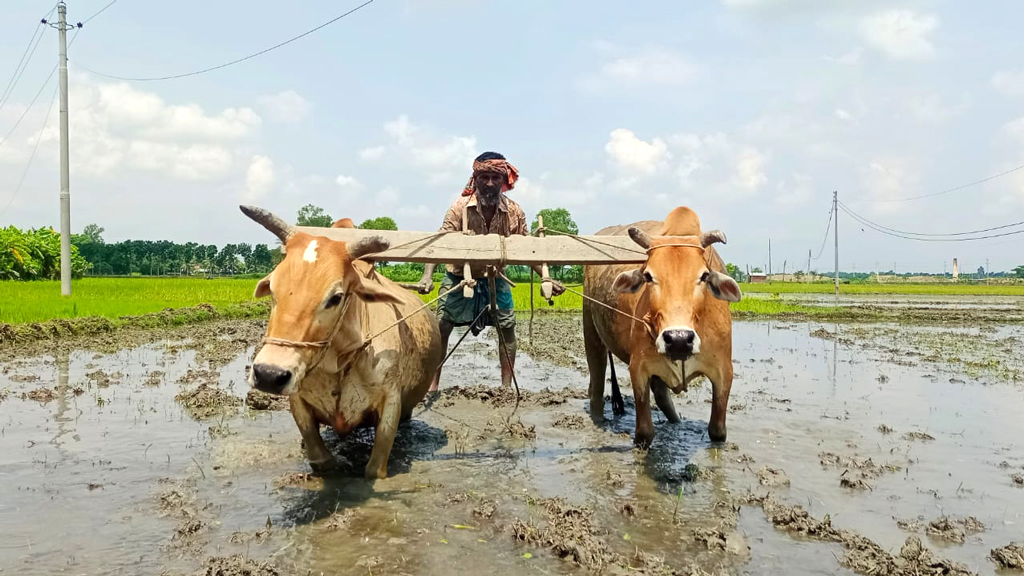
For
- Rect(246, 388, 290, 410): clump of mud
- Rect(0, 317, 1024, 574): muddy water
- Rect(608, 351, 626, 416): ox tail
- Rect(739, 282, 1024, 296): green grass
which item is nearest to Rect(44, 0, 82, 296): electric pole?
Rect(0, 317, 1024, 574): muddy water

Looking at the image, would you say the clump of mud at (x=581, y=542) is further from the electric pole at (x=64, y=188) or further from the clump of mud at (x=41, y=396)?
the electric pole at (x=64, y=188)

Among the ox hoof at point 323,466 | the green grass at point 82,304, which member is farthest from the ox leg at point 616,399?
the green grass at point 82,304

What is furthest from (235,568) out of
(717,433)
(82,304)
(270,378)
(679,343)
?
(82,304)

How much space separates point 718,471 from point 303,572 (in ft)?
10.0

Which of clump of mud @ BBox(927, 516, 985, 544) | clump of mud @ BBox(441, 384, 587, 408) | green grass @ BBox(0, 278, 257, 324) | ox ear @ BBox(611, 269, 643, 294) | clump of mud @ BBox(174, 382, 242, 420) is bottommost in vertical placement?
clump of mud @ BBox(927, 516, 985, 544)

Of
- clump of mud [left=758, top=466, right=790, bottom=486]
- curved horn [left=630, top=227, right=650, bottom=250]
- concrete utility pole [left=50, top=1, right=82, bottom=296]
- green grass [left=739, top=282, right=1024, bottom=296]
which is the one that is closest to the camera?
clump of mud [left=758, top=466, right=790, bottom=486]

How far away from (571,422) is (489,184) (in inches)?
95.7

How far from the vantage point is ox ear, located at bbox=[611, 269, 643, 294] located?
16.9 feet

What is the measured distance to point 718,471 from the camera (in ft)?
16.7

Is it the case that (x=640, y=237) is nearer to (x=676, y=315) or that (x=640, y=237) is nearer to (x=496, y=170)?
(x=676, y=315)

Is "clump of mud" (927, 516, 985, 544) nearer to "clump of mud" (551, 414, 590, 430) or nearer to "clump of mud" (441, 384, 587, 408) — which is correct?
"clump of mud" (551, 414, 590, 430)

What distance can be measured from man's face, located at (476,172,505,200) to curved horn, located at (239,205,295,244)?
2.79 meters

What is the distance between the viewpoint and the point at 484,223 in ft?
23.6

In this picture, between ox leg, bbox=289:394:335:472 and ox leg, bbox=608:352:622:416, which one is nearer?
ox leg, bbox=289:394:335:472
